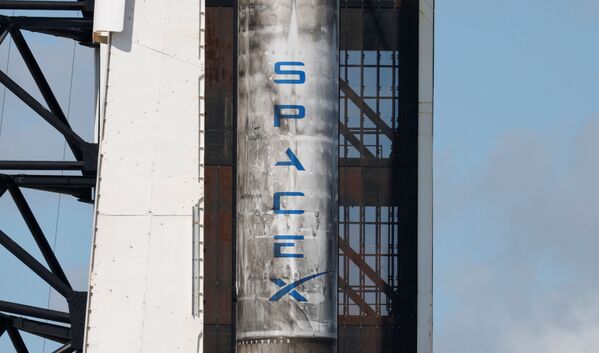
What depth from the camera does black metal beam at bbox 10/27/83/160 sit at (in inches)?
1485

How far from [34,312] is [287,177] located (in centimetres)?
615

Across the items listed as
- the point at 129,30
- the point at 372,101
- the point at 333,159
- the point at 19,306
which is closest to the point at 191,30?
the point at 129,30

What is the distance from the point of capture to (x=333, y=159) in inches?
1425

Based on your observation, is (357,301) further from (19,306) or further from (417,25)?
(19,306)

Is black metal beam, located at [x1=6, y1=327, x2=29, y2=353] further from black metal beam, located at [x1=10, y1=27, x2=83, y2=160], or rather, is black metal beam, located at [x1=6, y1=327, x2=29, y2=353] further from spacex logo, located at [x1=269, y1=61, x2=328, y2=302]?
spacex logo, located at [x1=269, y1=61, x2=328, y2=302]

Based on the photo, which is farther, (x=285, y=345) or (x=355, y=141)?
(x=355, y=141)

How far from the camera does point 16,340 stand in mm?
37719

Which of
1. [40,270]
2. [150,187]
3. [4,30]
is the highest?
[4,30]

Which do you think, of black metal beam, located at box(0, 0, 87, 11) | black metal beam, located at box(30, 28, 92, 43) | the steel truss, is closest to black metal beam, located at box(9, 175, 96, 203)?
the steel truss

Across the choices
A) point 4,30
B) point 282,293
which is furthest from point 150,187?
point 4,30

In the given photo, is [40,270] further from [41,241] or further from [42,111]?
[42,111]

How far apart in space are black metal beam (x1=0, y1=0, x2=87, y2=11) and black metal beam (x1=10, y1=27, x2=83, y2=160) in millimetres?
864

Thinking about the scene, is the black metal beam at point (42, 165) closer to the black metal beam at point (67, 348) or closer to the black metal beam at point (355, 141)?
the black metal beam at point (67, 348)

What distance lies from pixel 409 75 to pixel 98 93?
965 centimetres
